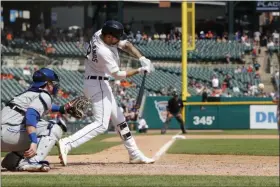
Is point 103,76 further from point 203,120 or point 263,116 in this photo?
point 263,116

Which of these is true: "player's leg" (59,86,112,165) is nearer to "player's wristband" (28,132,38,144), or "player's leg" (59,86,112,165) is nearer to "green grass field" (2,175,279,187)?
"player's wristband" (28,132,38,144)

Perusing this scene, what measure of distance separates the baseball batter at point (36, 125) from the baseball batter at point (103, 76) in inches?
15.8

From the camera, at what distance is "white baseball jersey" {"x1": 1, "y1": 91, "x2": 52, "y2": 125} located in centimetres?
760

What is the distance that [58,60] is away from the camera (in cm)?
3203

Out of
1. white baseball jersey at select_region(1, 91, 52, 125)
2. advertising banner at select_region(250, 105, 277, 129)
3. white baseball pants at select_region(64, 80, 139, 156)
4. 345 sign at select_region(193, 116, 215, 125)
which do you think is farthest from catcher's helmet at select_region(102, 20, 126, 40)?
advertising banner at select_region(250, 105, 277, 129)

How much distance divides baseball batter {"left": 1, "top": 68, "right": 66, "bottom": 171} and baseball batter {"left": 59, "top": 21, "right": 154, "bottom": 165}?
401mm

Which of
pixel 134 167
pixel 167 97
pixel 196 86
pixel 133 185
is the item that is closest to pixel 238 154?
pixel 134 167

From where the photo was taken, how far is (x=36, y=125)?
300 inches

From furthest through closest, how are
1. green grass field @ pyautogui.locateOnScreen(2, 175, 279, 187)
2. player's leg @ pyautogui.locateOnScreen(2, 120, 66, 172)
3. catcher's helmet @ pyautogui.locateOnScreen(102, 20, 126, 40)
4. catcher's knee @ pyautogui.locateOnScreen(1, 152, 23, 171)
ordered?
catcher's helmet @ pyautogui.locateOnScreen(102, 20, 126, 40), catcher's knee @ pyautogui.locateOnScreen(1, 152, 23, 171), player's leg @ pyautogui.locateOnScreen(2, 120, 66, 172), green grass field @ pyautogui.locateOnScreen(2, 175, 279, 187)

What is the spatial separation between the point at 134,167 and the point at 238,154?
295 cm

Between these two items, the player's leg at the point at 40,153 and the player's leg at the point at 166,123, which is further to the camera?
the player's leg at the point at 166,123

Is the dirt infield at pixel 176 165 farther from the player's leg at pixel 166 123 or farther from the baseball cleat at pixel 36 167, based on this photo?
the player's leg at pixel 166 123

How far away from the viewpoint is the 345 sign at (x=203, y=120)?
25.9m

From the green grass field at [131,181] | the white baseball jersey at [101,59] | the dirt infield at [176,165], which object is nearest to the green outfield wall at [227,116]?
the dirt infield at [176,165]
